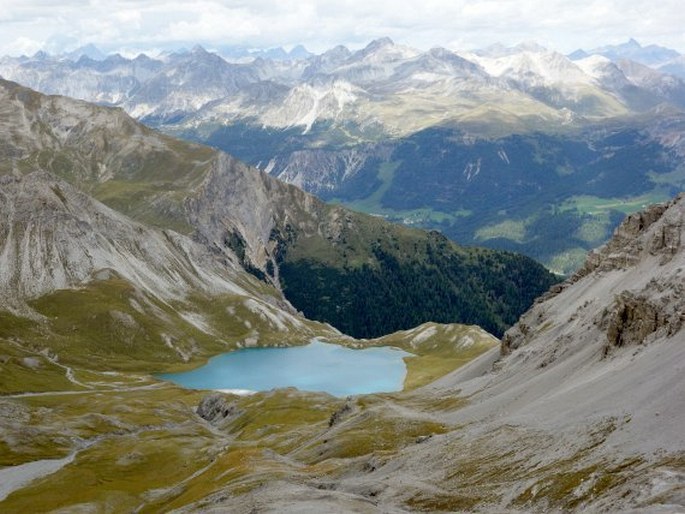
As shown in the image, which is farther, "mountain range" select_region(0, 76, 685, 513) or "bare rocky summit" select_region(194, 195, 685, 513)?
"mountain range" select_region(0, 76, 685, 513)

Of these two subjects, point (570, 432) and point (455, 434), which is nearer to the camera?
point (570, 432)

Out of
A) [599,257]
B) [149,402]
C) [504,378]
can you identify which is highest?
[599,257]

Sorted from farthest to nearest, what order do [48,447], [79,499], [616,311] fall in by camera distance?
[48,447], [79,499], [616,311]

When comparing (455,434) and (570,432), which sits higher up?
(570,432)

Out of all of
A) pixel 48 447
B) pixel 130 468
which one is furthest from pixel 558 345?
pixel 48 447

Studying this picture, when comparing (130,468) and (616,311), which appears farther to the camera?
(130,468)

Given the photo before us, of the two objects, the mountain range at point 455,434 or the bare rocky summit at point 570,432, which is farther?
the mountain range at point 455,434

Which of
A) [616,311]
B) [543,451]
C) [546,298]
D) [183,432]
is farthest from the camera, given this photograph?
[546,298]

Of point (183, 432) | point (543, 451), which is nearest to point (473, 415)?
point (543, 451)

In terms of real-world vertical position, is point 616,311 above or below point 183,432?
above

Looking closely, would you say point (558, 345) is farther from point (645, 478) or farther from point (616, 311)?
point (645, 478)

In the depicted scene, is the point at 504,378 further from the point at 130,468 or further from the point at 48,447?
the point at 48,447
